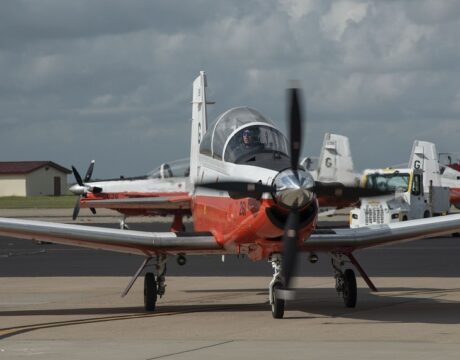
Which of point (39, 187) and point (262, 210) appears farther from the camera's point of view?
point (39, 187)

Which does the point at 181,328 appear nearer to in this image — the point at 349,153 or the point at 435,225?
the point at 435,225

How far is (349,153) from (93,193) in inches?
499

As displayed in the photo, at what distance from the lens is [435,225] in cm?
1605

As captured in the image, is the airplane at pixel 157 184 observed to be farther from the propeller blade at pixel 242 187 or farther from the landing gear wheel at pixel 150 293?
the propeller blade at pixel 242 187

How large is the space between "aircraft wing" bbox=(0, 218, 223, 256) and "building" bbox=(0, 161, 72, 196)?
335 feet

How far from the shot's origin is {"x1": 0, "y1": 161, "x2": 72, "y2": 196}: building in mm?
116188

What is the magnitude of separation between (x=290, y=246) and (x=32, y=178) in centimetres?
10834

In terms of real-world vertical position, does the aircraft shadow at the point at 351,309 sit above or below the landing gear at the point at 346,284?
below

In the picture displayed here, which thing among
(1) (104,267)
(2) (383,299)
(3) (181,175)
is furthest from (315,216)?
(3) (181,175)

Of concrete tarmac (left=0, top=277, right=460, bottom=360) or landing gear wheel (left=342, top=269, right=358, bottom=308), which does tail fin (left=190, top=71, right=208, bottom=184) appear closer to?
concrete tarmac (left=0, top=277, right=460, bottom=360)

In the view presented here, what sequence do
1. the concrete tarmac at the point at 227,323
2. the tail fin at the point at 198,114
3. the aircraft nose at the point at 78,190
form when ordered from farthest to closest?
the aircraft nose at the point at 78,190 < the tail fin at the point at 198,114 < the concrete tarmac at the point at 227,323

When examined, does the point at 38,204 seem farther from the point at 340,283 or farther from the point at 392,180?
the point at 340,283

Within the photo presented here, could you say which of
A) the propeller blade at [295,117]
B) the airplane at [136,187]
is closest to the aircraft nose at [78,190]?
the airplane at [136,187]

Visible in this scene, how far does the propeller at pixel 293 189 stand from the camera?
1280 centimetres
